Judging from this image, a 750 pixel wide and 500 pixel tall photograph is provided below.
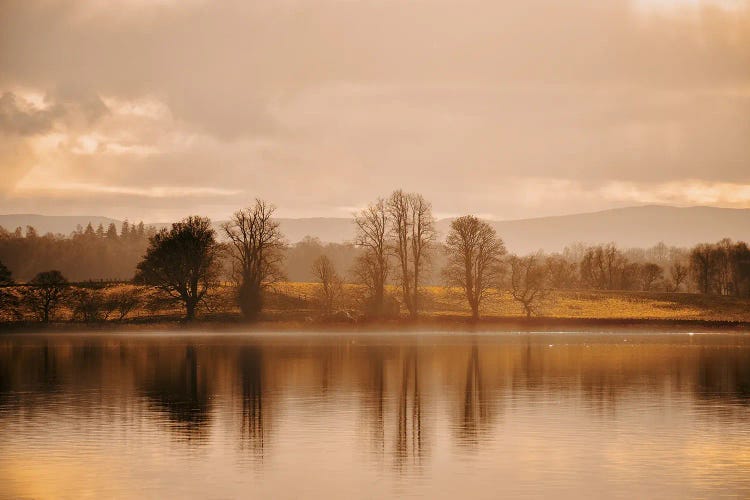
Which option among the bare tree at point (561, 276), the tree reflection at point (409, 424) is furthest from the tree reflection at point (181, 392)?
the bare tree at point (561, 276)

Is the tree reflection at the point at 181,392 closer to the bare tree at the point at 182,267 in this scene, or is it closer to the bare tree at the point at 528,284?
the bare tree at the point at 182,267

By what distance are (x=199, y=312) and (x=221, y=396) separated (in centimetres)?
7979

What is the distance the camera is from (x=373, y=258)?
128250 millimetres

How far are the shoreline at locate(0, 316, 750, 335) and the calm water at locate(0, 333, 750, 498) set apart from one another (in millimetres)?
49712

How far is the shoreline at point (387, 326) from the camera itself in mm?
119438

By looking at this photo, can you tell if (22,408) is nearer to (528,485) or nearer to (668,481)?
(528,485)

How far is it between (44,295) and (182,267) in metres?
20.3

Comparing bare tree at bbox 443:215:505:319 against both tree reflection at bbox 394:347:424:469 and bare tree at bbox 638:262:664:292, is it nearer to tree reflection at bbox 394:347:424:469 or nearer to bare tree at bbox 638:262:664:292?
tree reflection at bbox 394:347:424:469

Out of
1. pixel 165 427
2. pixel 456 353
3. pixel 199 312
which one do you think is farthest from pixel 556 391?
pixel 199 312

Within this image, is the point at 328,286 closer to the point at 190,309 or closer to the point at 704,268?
the point at 190,309

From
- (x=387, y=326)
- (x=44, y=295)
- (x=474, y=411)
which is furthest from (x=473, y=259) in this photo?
(x=474, y=411)

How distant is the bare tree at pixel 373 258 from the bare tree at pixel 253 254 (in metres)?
10.5

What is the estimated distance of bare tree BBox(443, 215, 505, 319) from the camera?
12606 centimetres

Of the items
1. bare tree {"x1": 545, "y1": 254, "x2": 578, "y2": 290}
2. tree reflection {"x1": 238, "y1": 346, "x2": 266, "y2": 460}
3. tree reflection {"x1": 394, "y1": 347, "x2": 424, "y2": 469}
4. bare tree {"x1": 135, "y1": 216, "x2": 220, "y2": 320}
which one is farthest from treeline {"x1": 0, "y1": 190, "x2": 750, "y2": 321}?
tree reflection {"x1": 394, "y1": 347, "x2": 424, "y2": 469}
